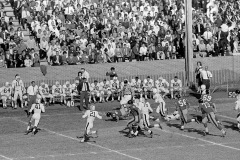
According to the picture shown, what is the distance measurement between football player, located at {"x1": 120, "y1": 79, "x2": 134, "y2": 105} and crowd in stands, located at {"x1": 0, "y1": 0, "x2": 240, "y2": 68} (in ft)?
15.4

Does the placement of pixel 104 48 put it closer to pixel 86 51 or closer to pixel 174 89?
pixel 86 51

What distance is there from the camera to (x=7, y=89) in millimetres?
39969

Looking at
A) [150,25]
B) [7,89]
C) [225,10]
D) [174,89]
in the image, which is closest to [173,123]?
[174,89]

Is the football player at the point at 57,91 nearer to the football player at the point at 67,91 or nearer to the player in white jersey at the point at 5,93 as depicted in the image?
the football player at the point at 67,91

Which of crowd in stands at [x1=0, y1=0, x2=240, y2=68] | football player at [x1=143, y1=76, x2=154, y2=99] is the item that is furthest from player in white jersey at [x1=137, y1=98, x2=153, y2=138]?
crowd in stands at [x1=0, y1=0, x2=240, y2=68]

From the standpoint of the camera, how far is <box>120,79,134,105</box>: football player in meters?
37.6

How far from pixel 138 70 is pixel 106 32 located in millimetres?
2944

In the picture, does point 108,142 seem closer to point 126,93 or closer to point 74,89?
point 126,93

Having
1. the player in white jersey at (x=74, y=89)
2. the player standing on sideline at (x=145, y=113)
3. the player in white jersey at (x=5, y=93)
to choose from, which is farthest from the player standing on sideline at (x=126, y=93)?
the player in white jersey at (x=5, y=93)

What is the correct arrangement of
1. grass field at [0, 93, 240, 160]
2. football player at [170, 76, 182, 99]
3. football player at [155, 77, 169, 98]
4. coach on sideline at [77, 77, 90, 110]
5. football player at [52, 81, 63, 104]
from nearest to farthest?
1. grass field at [0, 93, 240, 160]
2. coach on sideline at [77, 77, 90, 110]
3. football player at [52, 81, 63, 104]
4. football player at [155, 77, 169, 98]
5. football player at [170, 76, 182, 99]

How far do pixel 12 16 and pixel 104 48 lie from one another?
585cm

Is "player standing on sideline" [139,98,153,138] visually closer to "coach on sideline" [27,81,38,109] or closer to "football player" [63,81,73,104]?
"coach on sideline" [27,81,38,109]

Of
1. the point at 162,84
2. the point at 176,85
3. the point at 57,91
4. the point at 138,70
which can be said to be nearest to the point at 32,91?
the point at 57,91

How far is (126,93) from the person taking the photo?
125 feet
